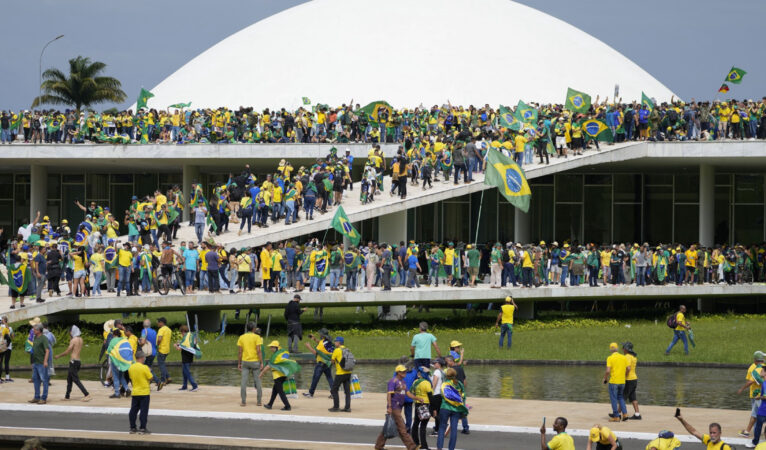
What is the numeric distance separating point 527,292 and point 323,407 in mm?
14204

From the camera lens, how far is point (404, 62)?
178ft

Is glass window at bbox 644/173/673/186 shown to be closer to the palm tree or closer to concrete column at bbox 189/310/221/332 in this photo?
concrete column at bbox 189/310/221/332

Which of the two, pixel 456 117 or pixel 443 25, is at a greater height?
pixel 443 25

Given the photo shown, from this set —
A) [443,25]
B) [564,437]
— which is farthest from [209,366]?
[443,25]

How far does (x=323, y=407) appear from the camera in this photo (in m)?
18.4

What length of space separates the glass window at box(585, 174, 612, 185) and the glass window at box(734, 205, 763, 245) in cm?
502

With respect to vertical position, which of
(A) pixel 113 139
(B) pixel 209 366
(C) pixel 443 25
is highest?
(C) pixel 443 25

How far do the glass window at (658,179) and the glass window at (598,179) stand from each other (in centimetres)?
147

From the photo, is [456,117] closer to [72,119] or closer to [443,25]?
[72,119]

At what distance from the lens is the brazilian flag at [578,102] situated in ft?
128

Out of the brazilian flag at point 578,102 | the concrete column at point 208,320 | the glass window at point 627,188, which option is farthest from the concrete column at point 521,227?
the concrete column at point 208,320

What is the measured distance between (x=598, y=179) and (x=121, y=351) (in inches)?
1186

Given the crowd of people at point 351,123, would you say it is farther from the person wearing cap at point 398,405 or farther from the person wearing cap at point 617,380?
the person wearing cap at point 398,405

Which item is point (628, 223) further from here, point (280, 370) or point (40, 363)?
point (40, 363)
